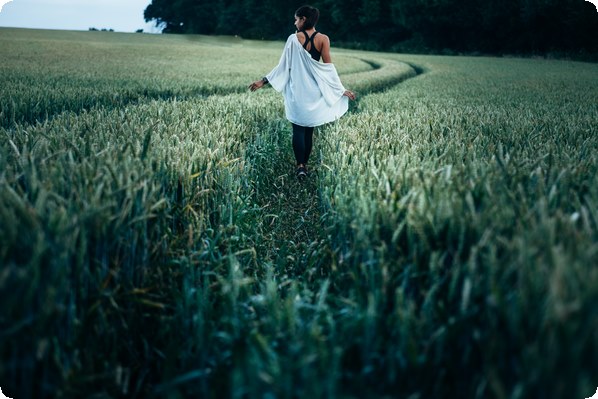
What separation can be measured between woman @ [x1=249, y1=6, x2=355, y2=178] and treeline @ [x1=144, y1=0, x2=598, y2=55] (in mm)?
39482

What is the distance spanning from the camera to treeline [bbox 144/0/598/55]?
123 feet

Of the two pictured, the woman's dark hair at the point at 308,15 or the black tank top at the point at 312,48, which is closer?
the woman's dark hair at the point at 308,15

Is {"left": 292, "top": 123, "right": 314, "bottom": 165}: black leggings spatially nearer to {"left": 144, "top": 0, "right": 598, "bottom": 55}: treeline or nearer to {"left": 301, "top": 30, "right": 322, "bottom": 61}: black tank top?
{"left": 301, "top": 30, "right": 322, "bottom": 61}: black tank top

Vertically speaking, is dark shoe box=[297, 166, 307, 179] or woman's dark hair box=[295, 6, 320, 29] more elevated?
woman's dark hair box=[295, 6, 320, 29]

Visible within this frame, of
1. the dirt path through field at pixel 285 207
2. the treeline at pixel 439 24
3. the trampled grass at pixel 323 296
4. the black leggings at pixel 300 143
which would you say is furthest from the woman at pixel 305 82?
the treeline at pixel 439 24

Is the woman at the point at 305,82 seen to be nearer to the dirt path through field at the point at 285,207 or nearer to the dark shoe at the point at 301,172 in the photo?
the dark shoe at the point at 301,172

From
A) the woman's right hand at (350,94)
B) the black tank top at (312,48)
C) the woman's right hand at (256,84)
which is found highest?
the black tank top at (312,48)

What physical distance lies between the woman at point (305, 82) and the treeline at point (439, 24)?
39482 millimetres

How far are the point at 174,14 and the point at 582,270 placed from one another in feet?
289

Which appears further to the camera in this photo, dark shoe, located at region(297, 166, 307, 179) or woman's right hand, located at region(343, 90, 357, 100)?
dark shoe, located at region(297, 166, 307, 179)

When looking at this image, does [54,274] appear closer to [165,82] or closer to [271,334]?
[271,334]

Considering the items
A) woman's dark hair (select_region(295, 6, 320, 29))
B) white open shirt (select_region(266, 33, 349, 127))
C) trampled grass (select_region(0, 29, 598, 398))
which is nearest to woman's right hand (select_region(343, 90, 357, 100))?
white open shirt (select_region(266, 33, 349, 127))

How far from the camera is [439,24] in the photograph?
46281 millimetres

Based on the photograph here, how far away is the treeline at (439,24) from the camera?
3759 cm
